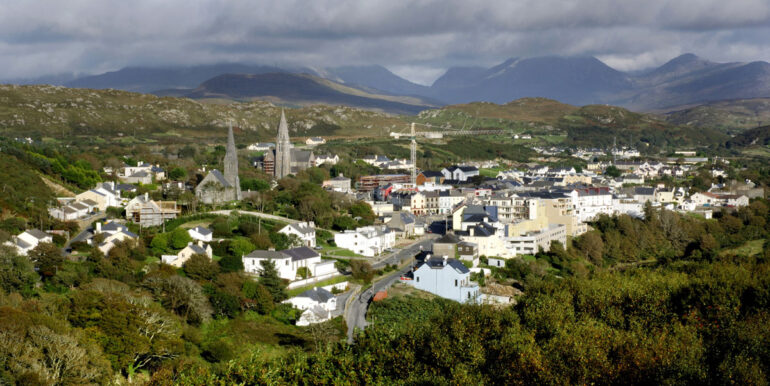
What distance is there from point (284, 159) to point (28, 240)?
111 feet

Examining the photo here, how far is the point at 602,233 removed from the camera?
1891 inches

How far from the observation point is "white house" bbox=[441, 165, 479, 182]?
69250 mm

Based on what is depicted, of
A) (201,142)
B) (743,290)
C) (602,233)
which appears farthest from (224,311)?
(201,142)

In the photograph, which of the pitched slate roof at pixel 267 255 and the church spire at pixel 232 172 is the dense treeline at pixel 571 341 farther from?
the church spire at pixel 232 172

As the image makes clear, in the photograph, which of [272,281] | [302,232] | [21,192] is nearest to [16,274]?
[272,281]

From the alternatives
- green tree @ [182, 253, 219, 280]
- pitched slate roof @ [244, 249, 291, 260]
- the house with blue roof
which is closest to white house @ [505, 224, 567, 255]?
the house with blue roof

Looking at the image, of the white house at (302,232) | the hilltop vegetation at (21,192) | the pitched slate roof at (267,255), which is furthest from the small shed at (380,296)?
the hilltop vegetation at (21,192)

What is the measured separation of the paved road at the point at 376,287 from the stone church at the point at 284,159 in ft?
77.6

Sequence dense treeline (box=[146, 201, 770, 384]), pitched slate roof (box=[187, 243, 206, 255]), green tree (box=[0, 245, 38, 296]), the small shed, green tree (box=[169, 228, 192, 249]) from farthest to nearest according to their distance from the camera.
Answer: green tree (box=[169, 228, 192, 249]), pitched slate roof (box=[187, 243, 206, 255]), the small shed, green tree (box=[0, 245, 38, 296]), dense treeline (box=[146, 201, 770, 384])

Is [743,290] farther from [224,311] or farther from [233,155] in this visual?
[233,155]

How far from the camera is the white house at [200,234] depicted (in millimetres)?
33941

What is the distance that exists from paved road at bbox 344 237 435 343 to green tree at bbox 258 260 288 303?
2.77 meters

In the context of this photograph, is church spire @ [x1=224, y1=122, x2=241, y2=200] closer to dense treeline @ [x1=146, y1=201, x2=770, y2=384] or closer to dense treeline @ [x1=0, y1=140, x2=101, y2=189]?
dense treeline @ [x1=0, y1=140, x2=101, y2=189]

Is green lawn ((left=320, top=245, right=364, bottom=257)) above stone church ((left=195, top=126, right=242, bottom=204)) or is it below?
below
